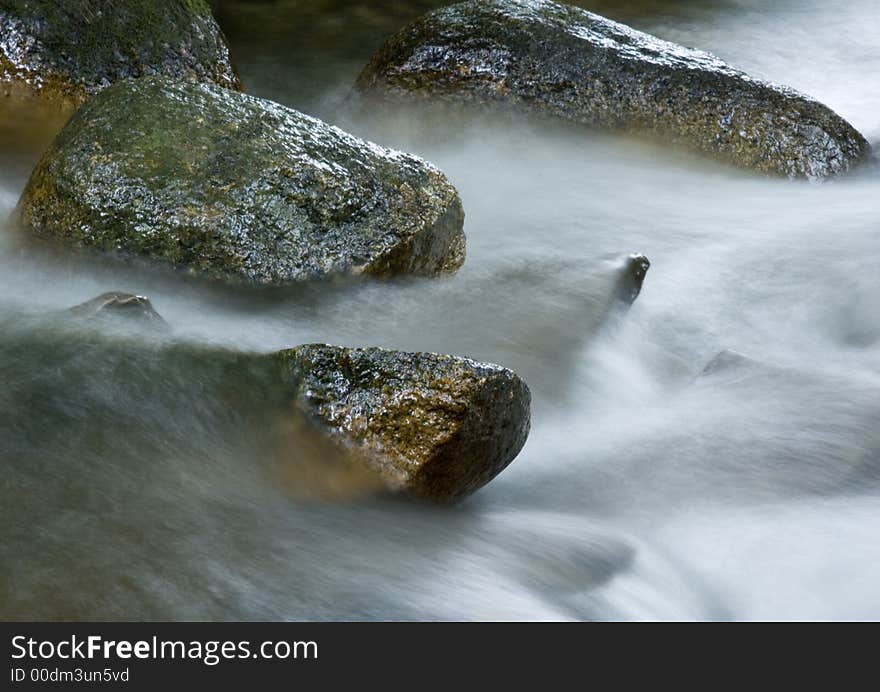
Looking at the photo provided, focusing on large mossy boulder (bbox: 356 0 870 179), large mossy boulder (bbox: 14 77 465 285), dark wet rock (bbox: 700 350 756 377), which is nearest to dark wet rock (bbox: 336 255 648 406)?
large mossy boulder (bbox: 14 77 465 285)

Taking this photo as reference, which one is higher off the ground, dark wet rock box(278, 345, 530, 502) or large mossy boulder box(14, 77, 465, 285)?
large mossy boulder box(14, 77, 465, 285)

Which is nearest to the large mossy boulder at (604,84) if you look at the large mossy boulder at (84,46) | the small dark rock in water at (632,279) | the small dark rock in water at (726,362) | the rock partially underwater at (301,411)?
the large mossy boulder at (84,46)

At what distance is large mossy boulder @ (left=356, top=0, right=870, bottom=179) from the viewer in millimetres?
7152

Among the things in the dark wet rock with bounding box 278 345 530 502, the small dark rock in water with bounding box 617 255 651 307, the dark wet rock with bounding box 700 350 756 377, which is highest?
the small dark rock in water with bounding box 617 255 651 307

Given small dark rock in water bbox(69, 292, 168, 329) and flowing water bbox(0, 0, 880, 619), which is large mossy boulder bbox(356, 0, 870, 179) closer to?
Result: flowing water bbox(0, 0, 880, 619)

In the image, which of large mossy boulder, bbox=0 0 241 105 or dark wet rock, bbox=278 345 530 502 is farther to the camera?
large mossy boulder, bbox=0 0 241 105

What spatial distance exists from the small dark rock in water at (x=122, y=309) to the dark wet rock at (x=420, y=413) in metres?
0.72

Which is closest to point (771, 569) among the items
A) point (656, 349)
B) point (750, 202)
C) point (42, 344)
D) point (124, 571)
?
point (656, 349)

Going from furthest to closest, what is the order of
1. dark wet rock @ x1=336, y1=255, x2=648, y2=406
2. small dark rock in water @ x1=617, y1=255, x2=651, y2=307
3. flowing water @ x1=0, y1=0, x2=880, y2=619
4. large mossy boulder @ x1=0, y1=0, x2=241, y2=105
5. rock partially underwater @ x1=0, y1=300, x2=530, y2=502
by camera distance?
1. large mossy boulder @ x1=0, y1=0, x2=241, y2=105
2. small dark rock in water @ x1=617, y1=255, x2=651, y2=307
3. dark wet rock @ x1=336, y1=255, x2=648, y2=406
4. rock partially underwater @ x1=0, y1=300, x2=530, y2=502
5. flowing water @ x1=0, y1=0, x2=880, y2=619

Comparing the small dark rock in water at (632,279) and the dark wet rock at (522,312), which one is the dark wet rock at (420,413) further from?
the small dark rock in water at (632,279)

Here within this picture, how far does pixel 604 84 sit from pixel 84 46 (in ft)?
10.6

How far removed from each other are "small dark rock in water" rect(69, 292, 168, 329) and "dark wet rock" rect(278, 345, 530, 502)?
0.72m

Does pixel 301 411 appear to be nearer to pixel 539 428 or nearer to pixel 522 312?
pixel 539 428

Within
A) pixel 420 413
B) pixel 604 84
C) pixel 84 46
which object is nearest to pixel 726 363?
pixel 420 413
